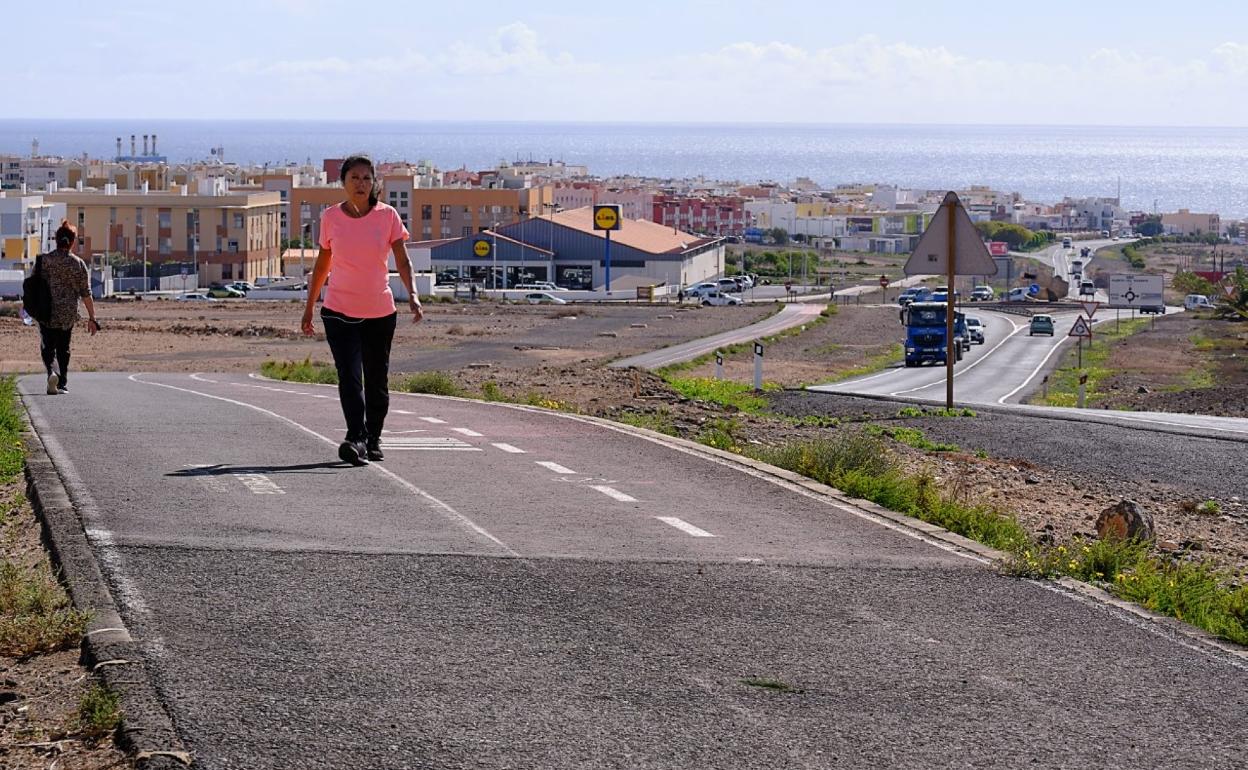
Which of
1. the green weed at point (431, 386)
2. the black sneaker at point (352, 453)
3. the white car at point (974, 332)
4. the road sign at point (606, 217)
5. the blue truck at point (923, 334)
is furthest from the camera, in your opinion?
the road sign at point (606, 217)

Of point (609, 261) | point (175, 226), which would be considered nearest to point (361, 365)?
point (609, 261)

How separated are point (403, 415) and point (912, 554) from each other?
710 cm

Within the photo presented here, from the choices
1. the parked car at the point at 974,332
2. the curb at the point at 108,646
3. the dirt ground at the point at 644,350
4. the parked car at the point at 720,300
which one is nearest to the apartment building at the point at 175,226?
the dirt ground at the point at 644,350

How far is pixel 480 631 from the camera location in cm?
585

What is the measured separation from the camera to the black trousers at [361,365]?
33.5 feet

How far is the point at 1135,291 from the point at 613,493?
324 ft

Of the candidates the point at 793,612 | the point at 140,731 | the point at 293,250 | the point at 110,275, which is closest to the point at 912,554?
the point at 793,612

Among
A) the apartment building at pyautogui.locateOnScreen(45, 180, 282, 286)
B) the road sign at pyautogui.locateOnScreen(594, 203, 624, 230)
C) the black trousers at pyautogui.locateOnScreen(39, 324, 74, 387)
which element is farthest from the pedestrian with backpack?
the apartment building at pyautogui.locateOnScreen(45, 180, 282, 286)

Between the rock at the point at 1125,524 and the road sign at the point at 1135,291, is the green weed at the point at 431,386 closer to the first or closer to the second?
the rock at the point at 1125,524

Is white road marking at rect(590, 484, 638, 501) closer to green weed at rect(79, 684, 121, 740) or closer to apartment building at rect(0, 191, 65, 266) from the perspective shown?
green weed at rect(79, 684, 121, 740)

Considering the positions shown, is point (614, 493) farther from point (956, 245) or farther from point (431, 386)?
point (956, 245)

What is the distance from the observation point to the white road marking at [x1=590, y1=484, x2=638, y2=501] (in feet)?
29.9

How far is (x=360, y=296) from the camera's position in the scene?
1019cm

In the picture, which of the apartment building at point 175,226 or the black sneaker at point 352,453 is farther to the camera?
the apartment building at point 175,226
